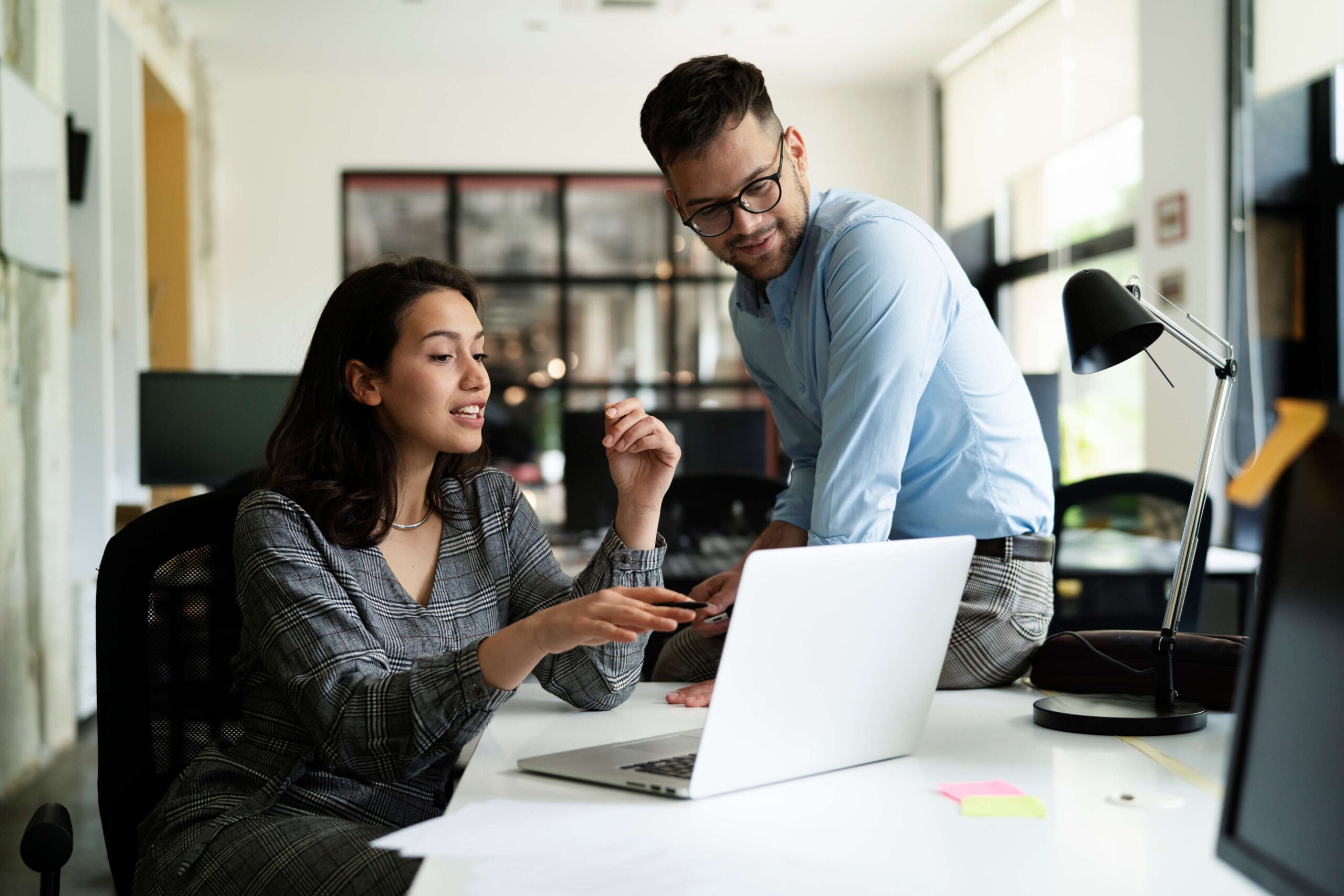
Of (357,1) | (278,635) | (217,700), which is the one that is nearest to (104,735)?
(217,700)

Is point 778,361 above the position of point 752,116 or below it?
below

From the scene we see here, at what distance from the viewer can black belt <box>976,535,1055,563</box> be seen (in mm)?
1506

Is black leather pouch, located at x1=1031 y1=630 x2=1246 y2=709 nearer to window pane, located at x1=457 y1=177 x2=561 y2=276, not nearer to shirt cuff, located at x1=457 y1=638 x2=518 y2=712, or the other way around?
shirt cuff, located at x1=457 y1=638 x2=518 y2=712

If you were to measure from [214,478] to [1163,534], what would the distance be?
259 centimetres

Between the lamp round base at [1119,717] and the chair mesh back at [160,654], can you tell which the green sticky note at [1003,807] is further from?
the chair mesh back at [160,654]

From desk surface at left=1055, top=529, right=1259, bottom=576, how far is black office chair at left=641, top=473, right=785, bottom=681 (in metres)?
0.67

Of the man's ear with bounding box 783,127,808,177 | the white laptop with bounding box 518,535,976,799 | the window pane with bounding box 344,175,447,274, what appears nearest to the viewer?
the white laptop with bounding box 518,535,976,799

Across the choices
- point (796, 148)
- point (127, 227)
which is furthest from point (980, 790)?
point (127, 227)

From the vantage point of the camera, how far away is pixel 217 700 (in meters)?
1.39

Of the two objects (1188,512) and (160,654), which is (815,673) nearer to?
(1188,512)

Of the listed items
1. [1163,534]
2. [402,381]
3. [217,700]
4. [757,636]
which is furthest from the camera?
[1163,534]

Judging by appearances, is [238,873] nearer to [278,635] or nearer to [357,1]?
[278,635]

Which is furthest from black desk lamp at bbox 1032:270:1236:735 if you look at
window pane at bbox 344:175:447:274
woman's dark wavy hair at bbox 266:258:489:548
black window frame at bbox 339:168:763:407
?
window pane at bbox 344:175:447:274

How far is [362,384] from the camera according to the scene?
1513 millimetres
